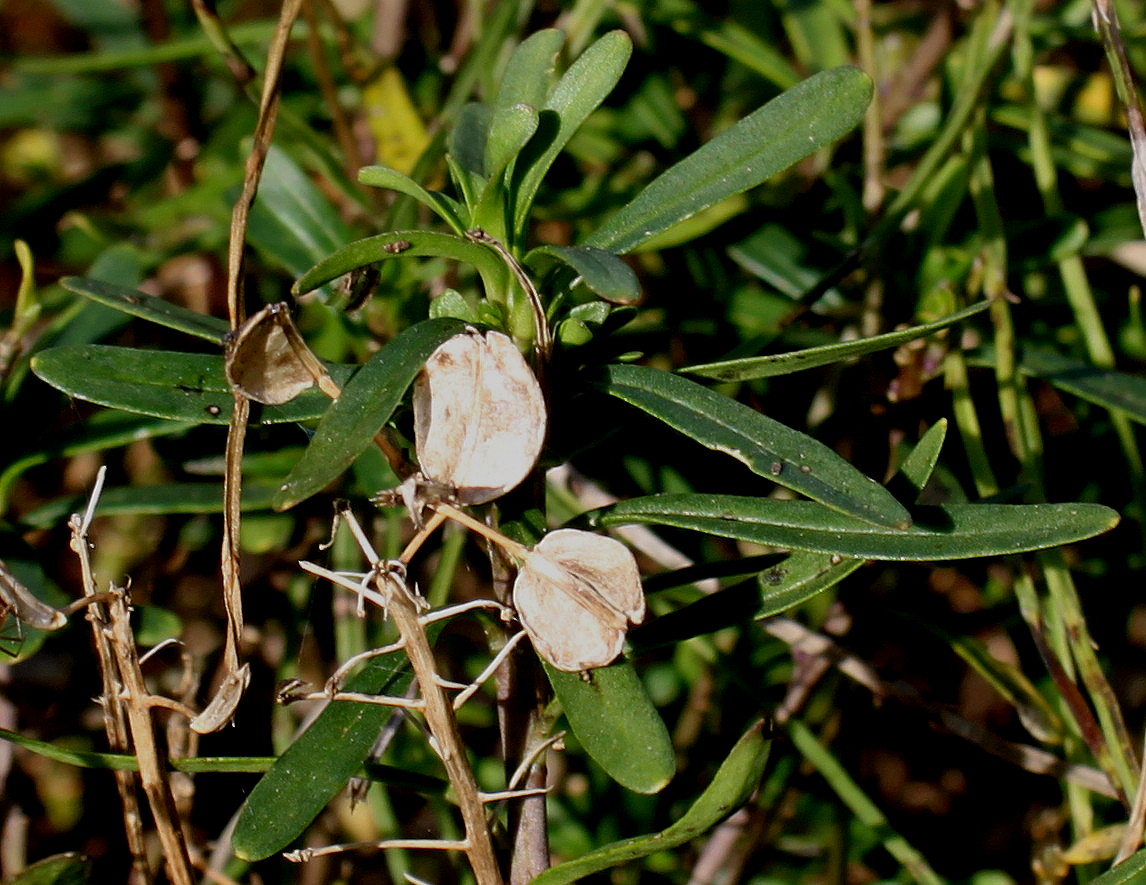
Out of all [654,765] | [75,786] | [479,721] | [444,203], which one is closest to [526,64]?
[444,203]

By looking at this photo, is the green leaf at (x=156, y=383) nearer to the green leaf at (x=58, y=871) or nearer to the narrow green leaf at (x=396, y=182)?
the narrow green leaf at (x=396, y=182)

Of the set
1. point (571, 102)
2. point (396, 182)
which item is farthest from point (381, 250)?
point (571, 102)

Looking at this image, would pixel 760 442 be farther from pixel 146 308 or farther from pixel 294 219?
pixel 294 219

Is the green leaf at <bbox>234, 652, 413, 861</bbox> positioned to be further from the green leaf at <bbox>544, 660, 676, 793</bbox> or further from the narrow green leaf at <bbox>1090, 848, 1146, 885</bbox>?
the narrow green leaf at <bbox>1090, 848, 1146, 885</bbox>

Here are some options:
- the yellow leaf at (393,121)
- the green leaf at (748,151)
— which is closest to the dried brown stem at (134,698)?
the green leaf at (748,151)

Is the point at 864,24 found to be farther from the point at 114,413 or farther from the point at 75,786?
the point at 75,786

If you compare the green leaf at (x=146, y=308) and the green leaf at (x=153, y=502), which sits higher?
the green leaf at (x=146, y=308)
